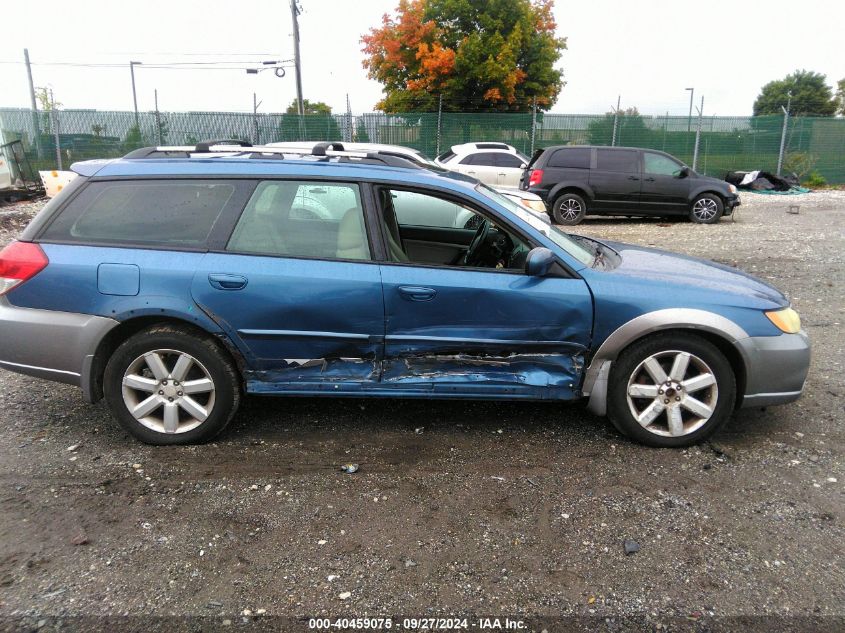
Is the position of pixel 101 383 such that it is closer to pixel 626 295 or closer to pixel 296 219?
pixel 296 219

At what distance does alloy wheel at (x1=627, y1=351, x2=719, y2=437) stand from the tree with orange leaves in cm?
2722

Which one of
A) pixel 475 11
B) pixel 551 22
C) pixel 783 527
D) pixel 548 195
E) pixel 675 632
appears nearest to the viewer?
pixel 675 632

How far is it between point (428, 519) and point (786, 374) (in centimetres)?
224

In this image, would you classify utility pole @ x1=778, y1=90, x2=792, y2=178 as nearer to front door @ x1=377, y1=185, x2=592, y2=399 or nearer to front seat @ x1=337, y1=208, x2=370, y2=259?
front door @ x1=377, y1=185, x2=592, y2=399

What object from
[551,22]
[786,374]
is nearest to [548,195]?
[786,374]

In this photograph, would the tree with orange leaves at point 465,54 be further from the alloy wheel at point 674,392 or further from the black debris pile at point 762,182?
the alloy wheel at point 674,392

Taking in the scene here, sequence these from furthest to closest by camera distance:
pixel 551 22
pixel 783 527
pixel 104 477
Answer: pixel 551 22 → pixel 104 477 → pixel 783 527

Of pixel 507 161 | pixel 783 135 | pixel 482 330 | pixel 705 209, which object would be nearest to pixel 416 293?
pixel 482 330

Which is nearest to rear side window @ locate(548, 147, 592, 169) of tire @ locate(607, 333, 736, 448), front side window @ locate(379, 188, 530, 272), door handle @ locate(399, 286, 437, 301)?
front side window @ locate(379, 188, 530, 272)

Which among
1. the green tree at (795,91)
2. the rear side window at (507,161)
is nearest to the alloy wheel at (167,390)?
the rear side window at (507,161)

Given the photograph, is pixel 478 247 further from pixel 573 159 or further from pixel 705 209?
pixel 705 209

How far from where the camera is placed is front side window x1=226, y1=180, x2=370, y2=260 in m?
3.68

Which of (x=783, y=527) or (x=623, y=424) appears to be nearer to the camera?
(x=783, y=527)

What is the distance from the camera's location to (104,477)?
11.3 ft
